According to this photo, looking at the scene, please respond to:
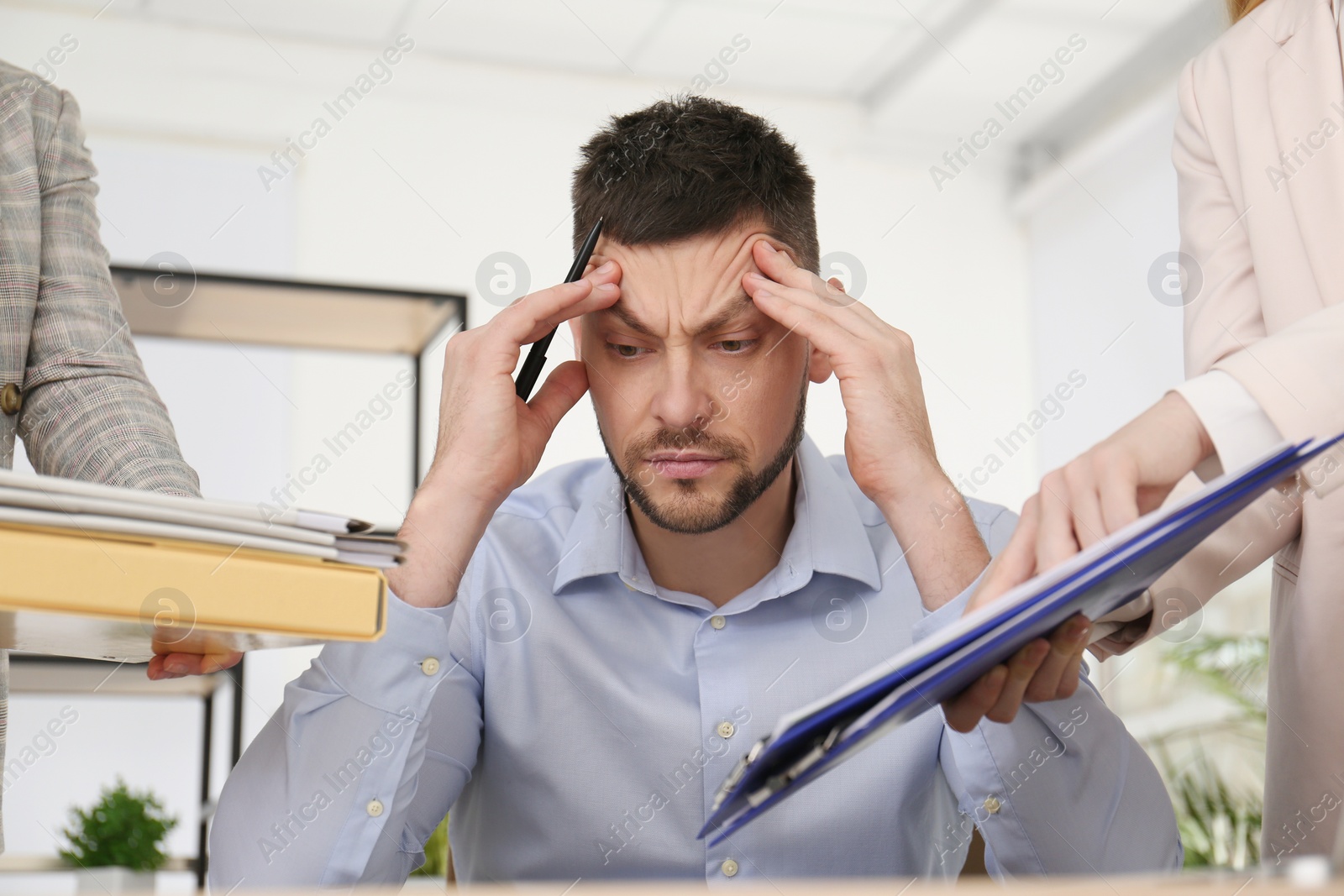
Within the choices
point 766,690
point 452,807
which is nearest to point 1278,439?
point 766,690

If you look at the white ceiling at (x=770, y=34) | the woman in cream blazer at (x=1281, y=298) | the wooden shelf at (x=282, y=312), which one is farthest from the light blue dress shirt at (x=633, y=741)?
the white ceiling at (x=770, y=34)

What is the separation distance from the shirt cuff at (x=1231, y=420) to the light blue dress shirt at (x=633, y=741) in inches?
14.2

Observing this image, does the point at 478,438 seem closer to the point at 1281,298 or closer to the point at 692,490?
the point at 692,490

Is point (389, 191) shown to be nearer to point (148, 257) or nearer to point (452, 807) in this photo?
point (148, 257)

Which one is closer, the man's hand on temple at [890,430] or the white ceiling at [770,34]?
the man's hand on temple at [890,430]

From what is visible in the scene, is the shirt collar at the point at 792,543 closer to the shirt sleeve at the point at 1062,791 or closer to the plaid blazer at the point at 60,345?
the shirt sleeve at the point at 1062,791

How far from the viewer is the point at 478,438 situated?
4.23 feet

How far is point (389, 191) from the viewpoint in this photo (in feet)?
16.1

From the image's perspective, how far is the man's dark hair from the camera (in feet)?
4.91

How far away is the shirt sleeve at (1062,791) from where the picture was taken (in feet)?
3.64

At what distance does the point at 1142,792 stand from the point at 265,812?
865mm

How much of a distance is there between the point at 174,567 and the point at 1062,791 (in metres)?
0.85

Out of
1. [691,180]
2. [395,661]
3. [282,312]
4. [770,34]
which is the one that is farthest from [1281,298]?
[770,34]

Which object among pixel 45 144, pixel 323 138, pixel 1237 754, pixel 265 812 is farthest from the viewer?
pixel 323 138
